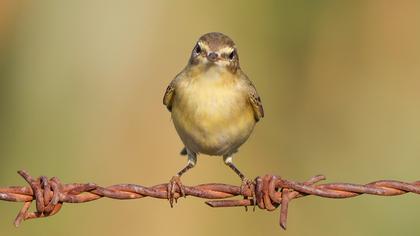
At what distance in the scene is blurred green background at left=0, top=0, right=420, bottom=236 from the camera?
7.37 m

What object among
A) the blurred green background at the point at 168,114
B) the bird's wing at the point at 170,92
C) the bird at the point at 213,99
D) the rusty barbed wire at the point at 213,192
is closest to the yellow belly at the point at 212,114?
the bird at the point at 213,99

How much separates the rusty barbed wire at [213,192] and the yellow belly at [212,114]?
5.20 ft

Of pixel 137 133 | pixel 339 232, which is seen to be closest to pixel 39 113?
pixel 137 133

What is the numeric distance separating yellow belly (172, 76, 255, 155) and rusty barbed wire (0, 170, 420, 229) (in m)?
1.58

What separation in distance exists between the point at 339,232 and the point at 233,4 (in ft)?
9.23

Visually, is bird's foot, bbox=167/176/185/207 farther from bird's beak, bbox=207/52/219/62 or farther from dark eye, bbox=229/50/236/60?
dark eye, bbox=229/50/236/60

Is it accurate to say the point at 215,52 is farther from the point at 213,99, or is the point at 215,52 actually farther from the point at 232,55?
the point at 213,99

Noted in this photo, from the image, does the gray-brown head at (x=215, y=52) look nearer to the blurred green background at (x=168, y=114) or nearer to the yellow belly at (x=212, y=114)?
the yellow belly at (x=212, y=114)

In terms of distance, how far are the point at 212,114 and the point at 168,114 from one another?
2463 mm

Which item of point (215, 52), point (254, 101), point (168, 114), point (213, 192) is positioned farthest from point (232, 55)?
point (168, 114)

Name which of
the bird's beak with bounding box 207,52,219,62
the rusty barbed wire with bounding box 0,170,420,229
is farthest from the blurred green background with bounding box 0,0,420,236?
the rusty barbed wire with bounding box 0,170,420,229

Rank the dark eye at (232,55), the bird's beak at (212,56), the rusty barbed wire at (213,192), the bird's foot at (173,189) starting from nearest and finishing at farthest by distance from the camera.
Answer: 1. the rusty barbed wire at (213,192)
2. the bird's foot at (173,189)
3. the bird's beak at (212,56)
4. the dark eye at (232,55)

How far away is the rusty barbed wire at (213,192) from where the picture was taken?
12.4ft

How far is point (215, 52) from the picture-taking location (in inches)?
223
